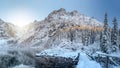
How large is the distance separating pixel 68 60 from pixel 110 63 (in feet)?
27.0

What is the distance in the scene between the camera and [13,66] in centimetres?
4138

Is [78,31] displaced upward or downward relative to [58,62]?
upward

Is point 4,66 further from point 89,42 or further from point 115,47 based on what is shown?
point 89,42

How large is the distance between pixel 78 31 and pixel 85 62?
Answer: 155905 millimetres

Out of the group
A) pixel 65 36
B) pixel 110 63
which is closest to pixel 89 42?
pixel 65 36

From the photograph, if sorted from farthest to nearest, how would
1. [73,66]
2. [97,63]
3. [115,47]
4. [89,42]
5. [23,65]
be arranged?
[89,42], [115,47], [23,65], [73,66], [97,63]

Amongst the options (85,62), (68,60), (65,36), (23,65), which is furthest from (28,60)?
(65,36)

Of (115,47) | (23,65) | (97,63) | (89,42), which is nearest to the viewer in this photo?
(97,63)

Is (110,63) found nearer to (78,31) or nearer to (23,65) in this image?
(23,65)

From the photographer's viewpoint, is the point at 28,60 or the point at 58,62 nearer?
the point at 58,62

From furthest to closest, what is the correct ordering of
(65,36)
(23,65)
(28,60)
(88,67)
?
(65,36) < (28,60) < (23,65) < (88,67)

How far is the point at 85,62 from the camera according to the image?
3347 cm

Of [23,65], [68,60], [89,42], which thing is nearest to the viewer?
[68,60]

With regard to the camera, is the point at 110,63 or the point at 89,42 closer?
the point at 110,63
